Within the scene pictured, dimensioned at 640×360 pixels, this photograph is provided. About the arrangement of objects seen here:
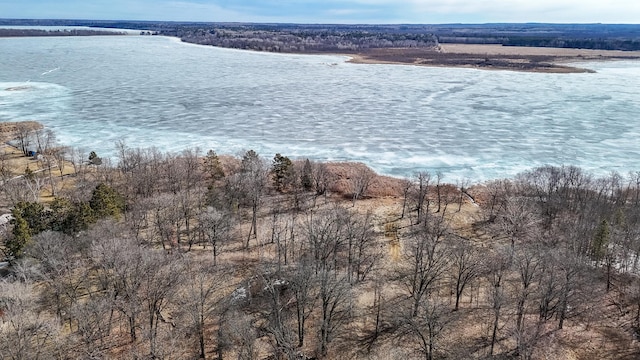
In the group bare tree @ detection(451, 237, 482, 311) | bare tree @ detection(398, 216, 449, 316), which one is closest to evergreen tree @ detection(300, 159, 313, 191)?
bare tree @ detection(398, 216, 449, 316)

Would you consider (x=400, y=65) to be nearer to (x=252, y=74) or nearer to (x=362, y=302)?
(x=252, y=74)

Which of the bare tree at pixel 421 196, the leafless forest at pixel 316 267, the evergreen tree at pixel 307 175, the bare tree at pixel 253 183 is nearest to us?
the leafless forest at pixel 316 267

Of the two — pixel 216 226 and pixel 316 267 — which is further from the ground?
pixel 216 226

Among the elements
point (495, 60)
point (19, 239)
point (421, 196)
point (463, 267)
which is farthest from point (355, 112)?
point (495, 60)

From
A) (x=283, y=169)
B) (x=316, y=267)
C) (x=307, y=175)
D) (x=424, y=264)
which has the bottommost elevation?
(x=424, y=264)

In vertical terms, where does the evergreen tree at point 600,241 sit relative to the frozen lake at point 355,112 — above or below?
below

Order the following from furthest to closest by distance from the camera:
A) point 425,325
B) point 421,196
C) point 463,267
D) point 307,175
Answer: point 307,175
point 421,196
point 463,267
point 425,325

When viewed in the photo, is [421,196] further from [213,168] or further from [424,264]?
[213,168]

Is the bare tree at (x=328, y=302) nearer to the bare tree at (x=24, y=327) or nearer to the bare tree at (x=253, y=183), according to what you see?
the bare tree at (x=253, y=183)

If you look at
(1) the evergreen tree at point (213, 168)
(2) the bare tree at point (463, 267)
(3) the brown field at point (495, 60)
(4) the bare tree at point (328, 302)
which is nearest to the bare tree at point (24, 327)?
(4) the bare tree at point (328, 302)
